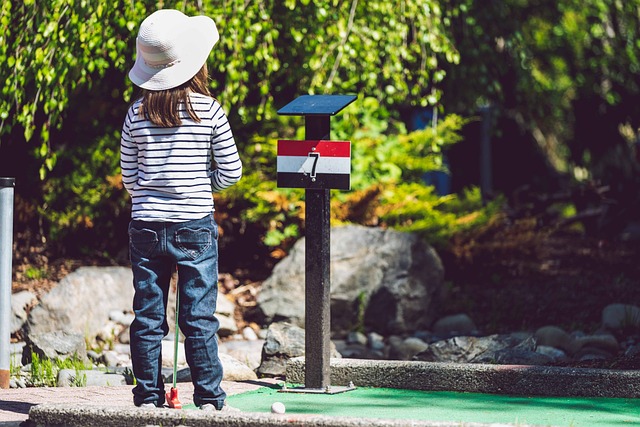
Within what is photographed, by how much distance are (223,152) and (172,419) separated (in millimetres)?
1150

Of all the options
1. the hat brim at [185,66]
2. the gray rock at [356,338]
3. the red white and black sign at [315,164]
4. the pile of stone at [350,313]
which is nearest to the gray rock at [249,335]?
the pile of stone at [350,313]

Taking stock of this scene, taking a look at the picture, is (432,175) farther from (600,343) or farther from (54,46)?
(54,46)

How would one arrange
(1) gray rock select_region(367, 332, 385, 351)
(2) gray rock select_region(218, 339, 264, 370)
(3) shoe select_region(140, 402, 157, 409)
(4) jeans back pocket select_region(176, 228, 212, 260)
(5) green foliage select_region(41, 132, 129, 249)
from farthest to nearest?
(5) green foliage select_region(41, 132, 129, 249), (1) gray rock select_region(367, 332, 385, 351), (2) gray rock select_region(218, 339, 264, 370), (3) shoe select_region(140, 402, 157, 409), (4) jeans back pocket select_region(176, 228, 212, 260)

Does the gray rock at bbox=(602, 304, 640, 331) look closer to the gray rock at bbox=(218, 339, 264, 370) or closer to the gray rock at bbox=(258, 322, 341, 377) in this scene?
the gray rock at bbox=(218, 339, 264, 370)

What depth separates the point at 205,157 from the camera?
14.9 ft

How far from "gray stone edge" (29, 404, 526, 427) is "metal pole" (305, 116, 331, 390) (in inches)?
52.9

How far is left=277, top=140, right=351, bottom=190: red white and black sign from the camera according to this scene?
5321mm

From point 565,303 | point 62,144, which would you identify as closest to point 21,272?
point 62,144

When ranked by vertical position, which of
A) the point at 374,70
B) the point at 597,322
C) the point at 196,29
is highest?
the point at 374,70

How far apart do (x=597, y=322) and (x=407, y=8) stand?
298 cm

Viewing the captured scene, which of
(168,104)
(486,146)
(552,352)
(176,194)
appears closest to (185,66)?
(168,104)

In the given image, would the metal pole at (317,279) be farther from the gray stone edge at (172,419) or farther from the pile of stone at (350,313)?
the pile of stone at (350,313)

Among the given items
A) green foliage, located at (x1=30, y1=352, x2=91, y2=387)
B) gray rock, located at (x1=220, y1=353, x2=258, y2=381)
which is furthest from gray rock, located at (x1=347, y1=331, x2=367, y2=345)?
green foliage, located at (x1=30, y1=352, x2=91, y2=387)

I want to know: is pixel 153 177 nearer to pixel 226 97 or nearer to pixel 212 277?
pixel 212 277
